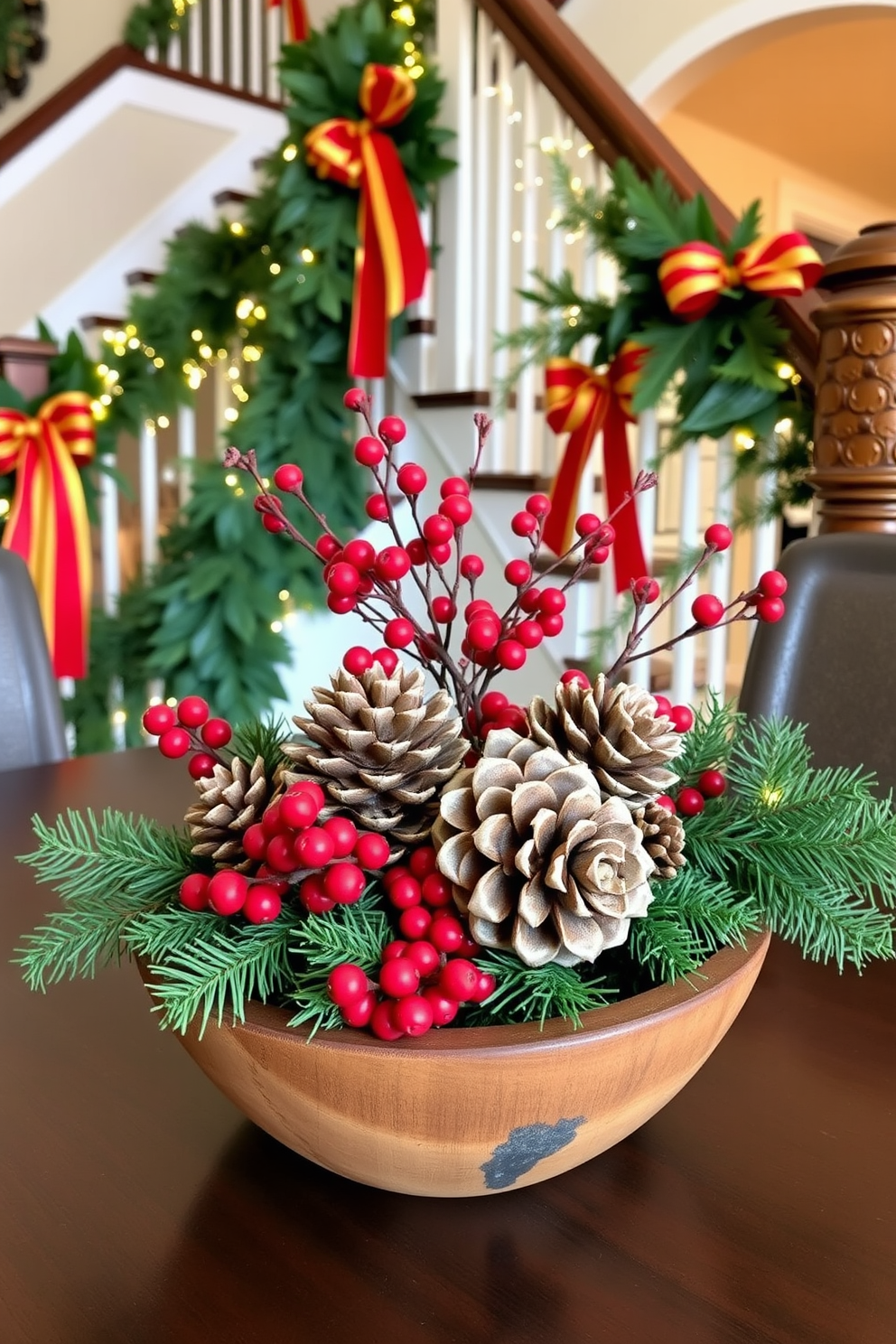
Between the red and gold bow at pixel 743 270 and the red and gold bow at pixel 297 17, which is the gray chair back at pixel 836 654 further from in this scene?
the red and gold bow at pixel 297 17

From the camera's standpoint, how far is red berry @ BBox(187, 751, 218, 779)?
0.42 metres

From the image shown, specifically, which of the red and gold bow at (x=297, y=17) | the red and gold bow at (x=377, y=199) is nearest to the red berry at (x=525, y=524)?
the red and gold bow at (x=377, y=199)

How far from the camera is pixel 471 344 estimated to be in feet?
6.63

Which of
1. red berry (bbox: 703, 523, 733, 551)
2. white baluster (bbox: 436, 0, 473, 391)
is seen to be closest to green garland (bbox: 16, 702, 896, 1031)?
red berry (bbox: 703, 523, 733, 551)

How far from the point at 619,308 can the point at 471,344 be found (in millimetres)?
579

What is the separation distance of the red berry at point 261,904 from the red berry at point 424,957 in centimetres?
5

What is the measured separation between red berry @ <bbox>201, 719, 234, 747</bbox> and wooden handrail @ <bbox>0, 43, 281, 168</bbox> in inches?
110

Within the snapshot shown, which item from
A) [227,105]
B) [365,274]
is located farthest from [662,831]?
[227,105]

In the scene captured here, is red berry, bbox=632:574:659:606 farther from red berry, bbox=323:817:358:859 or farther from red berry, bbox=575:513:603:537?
red berry, bbox=323:817:358:859

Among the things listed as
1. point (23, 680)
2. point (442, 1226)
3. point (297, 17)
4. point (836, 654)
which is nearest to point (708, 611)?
point (442, 1226)

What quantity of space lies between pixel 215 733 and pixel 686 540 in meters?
1.27

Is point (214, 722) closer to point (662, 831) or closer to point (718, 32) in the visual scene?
point (662, 831)

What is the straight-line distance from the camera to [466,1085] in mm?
327

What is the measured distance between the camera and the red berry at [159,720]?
40 cm
